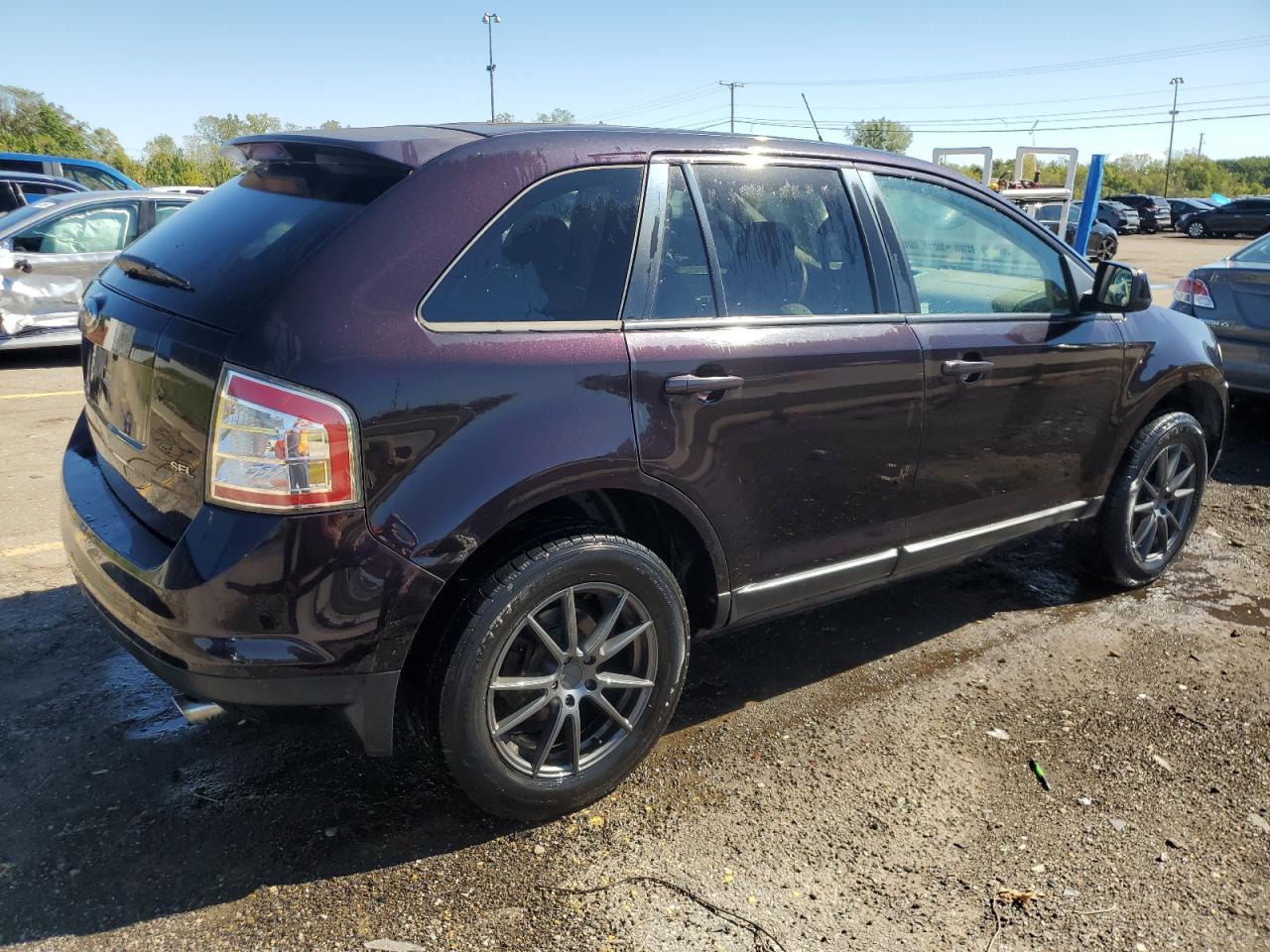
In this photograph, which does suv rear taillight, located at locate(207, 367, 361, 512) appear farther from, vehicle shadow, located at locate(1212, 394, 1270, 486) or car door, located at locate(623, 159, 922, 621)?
vehicle shadow, located at locate(1212, 394, 1270, 486)

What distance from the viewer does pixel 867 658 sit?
12.6 ft

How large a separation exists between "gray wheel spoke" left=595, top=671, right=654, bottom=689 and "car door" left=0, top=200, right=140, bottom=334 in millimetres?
8411

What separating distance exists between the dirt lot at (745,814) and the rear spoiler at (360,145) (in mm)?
1497

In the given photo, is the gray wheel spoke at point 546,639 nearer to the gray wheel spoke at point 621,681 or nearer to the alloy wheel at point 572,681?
the alloy wheel at point 572,681

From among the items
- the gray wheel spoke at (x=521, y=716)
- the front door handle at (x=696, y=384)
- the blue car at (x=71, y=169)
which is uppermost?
the blue car at (x=71, y=169)

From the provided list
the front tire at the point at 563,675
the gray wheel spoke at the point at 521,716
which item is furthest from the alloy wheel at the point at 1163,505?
the gray wheel spoke at the point at 521,716

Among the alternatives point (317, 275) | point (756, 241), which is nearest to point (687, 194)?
point (756, 241)

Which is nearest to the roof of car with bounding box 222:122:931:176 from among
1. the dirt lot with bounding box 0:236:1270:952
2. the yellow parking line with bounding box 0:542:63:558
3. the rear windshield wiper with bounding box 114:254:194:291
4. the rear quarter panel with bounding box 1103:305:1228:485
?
the rear windshield wiper with bounding box 114:254:194:291

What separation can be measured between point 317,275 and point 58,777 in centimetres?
173

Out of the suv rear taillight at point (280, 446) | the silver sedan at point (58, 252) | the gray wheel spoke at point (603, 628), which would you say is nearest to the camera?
the suv rear taillight at point (280, 446)

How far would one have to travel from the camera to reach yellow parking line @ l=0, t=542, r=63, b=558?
14.6 ft

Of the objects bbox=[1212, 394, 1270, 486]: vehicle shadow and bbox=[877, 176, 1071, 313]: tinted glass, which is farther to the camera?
bbox=[1212, 394, 1270, 486]: vehicle shadow

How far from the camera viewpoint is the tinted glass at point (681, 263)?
9.26 ft

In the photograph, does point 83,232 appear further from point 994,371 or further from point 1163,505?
point 1163,505
